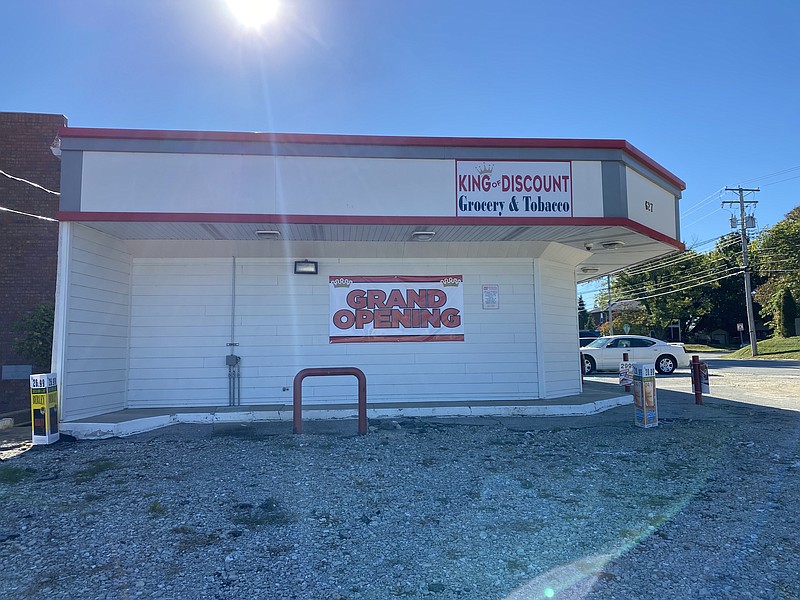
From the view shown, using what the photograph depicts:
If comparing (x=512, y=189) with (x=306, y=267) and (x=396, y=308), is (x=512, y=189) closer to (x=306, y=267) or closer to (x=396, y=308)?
(x=396, y=308)

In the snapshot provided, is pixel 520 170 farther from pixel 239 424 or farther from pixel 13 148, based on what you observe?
pixel 13 148

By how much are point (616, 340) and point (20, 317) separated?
62.1 ft

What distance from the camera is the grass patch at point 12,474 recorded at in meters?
5.94

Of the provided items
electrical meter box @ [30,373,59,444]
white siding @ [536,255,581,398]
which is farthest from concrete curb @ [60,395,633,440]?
electrical meter box @ [30,373,59,444]

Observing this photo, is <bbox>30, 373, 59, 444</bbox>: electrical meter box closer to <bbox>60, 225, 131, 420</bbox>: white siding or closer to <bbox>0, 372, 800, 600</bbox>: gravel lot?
<bbox>0, 372, 800, 600</bbox>: gravel lot

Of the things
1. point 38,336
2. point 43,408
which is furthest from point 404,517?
point 38,336

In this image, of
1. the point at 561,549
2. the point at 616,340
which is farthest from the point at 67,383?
the point at 616,340

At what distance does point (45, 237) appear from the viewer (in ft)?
40.5

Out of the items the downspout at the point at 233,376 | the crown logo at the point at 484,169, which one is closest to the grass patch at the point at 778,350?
the crown logo at the point at 484,169

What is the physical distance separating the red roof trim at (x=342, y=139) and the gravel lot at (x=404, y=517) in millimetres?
4523

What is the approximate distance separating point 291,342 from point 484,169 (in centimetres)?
469

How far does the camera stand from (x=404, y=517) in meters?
4.81

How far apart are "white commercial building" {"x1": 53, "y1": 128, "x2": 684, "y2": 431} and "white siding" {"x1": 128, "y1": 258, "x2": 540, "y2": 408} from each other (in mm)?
36

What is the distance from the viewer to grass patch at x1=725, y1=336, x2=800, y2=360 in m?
33.8
